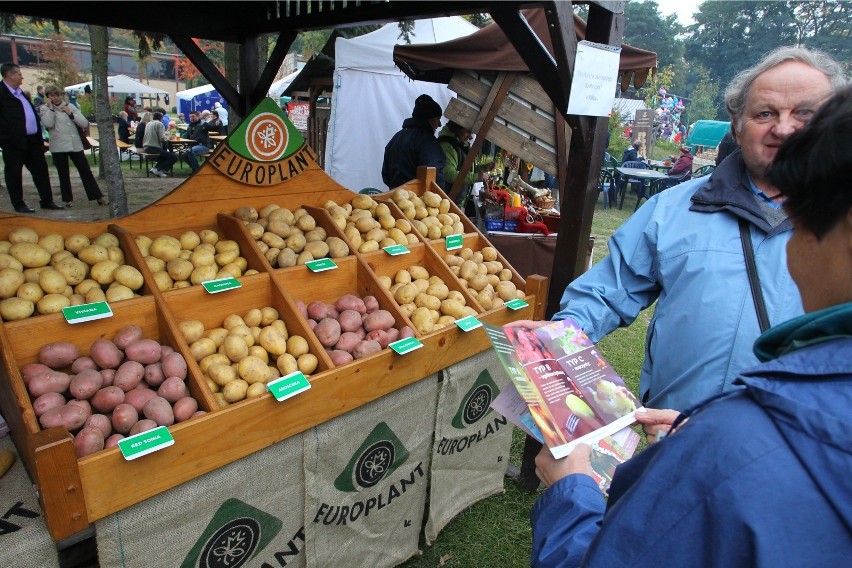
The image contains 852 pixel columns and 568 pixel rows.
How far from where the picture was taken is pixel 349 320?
91.2 inches

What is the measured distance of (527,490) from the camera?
3.27m

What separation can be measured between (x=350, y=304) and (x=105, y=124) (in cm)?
699

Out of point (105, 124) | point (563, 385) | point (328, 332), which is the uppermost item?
point (105, 124)

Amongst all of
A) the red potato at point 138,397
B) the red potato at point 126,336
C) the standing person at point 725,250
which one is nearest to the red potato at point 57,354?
the red potato at point 126,336

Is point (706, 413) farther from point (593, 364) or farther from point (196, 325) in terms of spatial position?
point (196, 325)

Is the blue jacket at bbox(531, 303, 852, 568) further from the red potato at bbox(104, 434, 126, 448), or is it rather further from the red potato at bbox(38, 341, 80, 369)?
the red potato at bbox(38, 341, 80, 369)

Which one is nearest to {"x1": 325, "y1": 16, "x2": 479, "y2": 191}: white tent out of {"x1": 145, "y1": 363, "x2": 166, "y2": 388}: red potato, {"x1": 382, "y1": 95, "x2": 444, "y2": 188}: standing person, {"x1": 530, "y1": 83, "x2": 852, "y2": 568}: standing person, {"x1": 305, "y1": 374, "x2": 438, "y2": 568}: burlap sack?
{"x1": 382, "y1": 95, "x2": 444, "y2": 188}: standing person

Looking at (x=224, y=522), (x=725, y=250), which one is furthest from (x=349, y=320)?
(x=725, y=250)

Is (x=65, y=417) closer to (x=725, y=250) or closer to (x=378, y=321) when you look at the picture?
(x=378, y=321)

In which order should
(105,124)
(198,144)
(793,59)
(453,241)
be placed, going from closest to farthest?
1. (793,59)
2. (453,241)
3. (105,124)
4. (198,144)

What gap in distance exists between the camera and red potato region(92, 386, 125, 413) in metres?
1.68

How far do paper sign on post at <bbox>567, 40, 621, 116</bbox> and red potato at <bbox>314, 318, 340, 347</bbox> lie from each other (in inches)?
59.3

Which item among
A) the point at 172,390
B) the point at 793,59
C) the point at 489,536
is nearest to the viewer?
the point at 793,59

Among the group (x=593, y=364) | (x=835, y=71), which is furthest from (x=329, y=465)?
(x=835, y=71)
